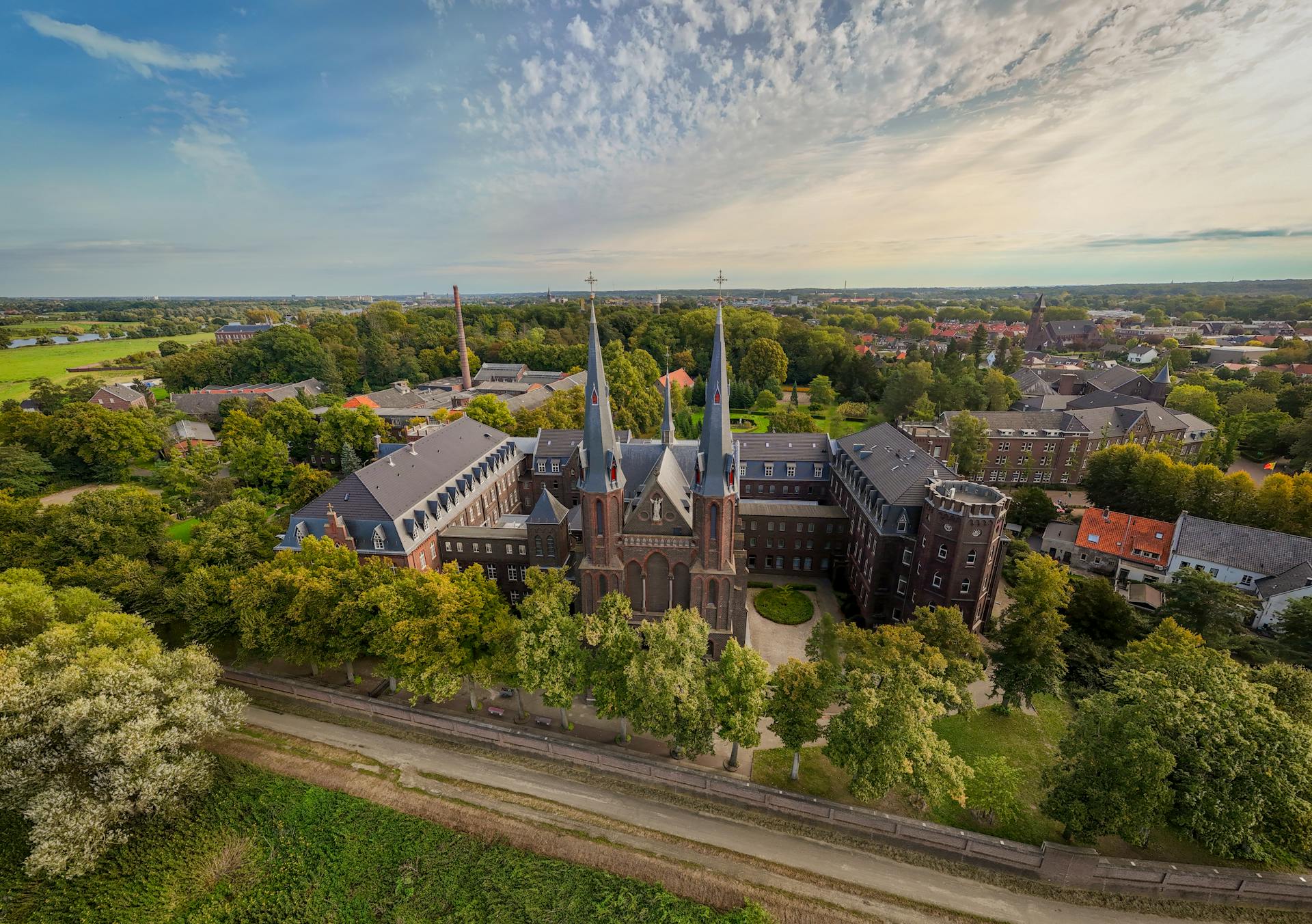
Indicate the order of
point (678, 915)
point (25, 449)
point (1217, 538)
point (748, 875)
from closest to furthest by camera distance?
point (678, 915), point (748, 875), point (1217, 538), point (25, 449)

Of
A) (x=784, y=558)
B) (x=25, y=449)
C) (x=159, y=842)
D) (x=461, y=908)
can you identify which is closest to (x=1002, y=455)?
(x=784, y=558)

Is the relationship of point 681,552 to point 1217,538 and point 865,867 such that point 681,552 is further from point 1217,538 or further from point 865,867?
point 1217,538

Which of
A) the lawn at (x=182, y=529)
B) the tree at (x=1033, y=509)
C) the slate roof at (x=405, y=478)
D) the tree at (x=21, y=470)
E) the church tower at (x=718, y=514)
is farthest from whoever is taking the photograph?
the tree at (x=21, y=470)

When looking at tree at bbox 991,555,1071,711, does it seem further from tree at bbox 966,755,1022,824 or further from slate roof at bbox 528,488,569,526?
slate roof at bbox 528,488,569,526

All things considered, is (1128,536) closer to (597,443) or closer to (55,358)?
(597,443)

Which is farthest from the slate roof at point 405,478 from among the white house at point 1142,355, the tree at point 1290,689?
the white house at point 1142,355

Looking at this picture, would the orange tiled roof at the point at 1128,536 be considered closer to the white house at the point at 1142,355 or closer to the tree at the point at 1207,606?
the tree at the point at 1207,606

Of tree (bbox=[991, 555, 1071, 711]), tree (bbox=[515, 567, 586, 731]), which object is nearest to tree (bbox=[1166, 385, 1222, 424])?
tree (bbox=[991, 555, 1071, 711])
